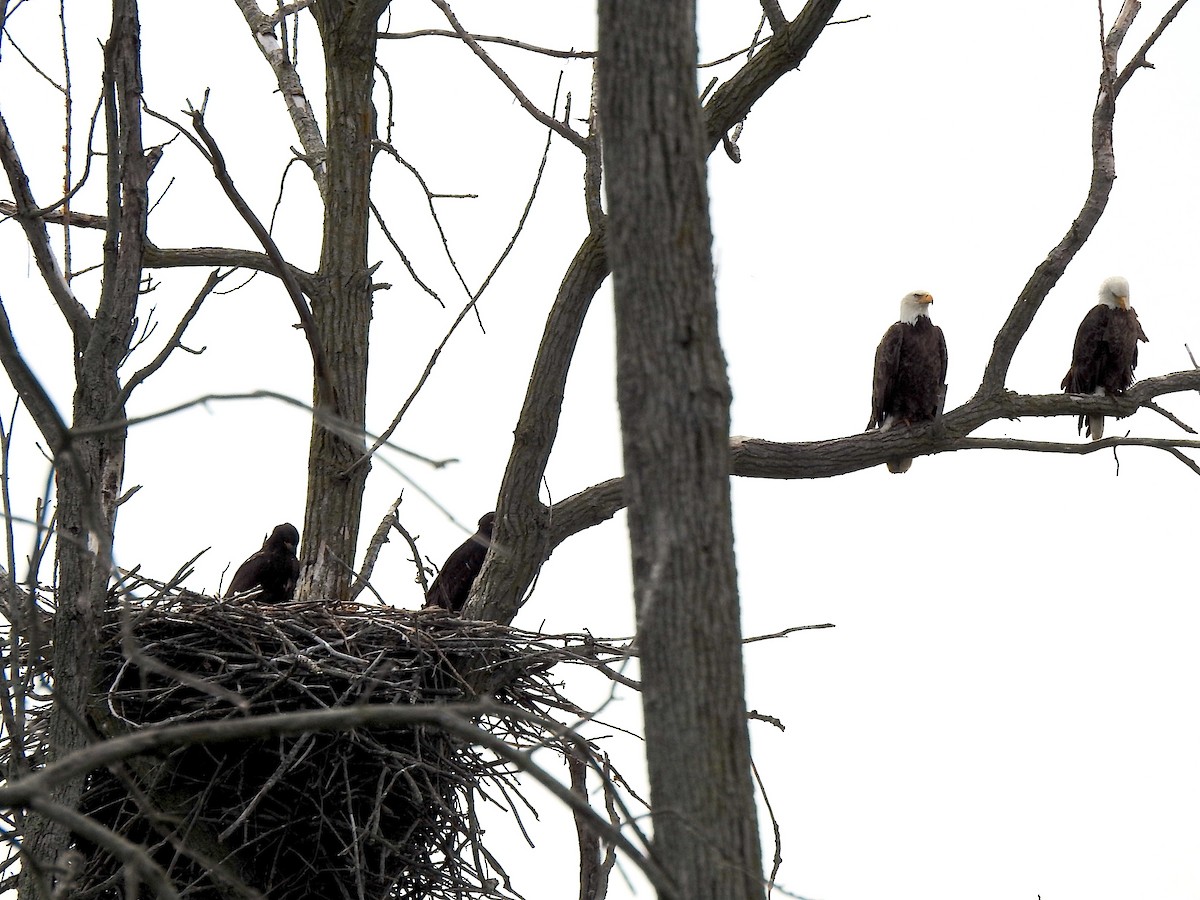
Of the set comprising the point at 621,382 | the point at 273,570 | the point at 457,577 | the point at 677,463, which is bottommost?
the point at 677,463

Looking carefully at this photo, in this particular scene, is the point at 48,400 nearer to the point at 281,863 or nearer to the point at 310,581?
the point at 281,863

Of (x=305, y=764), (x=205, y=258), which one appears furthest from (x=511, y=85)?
(x=305, y=764)

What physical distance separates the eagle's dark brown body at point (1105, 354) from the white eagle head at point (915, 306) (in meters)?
1.06

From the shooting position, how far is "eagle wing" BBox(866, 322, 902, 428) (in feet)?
24.4

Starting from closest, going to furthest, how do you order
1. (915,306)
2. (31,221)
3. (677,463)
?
1. (677,463)
2. (31,221)
3. (915,306)

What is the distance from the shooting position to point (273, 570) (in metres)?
6.00

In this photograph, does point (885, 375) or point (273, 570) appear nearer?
point (273, 570)

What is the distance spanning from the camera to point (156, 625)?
4.41 meters

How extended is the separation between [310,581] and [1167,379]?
13.8 ft

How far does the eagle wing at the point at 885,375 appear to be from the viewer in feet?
24.4

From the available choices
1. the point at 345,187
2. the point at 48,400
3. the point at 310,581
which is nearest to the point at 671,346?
the point at 48,400

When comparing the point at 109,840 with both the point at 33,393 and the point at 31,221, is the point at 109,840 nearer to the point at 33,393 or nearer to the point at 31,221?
the point at 33,393

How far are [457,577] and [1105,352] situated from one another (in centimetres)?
430

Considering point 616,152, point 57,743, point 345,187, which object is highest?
point 345,187
